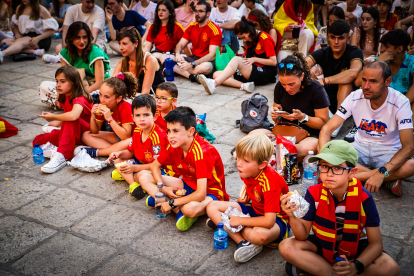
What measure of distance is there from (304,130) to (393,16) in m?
4.90

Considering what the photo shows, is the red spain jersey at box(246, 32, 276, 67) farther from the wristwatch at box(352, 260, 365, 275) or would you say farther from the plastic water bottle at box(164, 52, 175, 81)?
the wristwatch at box(352, 260, 365, 275)

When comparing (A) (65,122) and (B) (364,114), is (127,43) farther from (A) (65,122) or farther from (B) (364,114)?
(B) (364,114)

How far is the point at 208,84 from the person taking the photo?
6.25m

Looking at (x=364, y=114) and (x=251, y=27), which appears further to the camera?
(x=251, y=27)

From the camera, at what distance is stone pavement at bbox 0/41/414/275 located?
2.81 metres

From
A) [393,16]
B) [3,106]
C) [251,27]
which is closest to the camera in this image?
[3,106]

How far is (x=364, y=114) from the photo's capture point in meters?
3.80

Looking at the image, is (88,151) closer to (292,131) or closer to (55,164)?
(55,164)

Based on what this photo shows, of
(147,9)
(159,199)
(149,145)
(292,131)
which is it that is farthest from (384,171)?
(147,9)

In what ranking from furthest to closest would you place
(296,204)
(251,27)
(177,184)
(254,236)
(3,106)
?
(251,27), (3,106), (177,184), (254,236), (296,204)

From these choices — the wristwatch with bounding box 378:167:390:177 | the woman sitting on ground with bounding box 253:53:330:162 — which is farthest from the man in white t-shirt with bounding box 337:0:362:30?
the wristwatch with bounding box 378:167:390:177

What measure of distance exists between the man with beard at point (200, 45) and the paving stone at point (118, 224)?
12.7 ft

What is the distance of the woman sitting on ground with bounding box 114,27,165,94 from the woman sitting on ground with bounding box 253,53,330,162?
6.42 ft

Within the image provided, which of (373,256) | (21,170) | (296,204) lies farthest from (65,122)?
(373,256)
